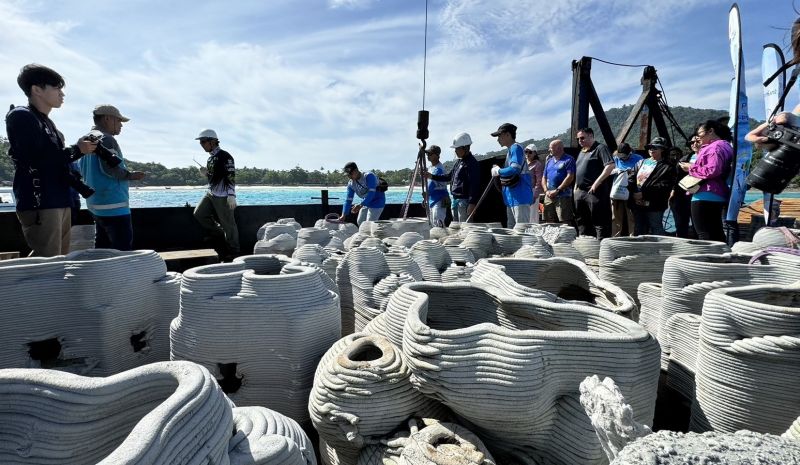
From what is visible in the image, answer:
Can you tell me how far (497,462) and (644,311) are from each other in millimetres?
1551

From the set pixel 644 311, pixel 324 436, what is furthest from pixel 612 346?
pixel 644 311

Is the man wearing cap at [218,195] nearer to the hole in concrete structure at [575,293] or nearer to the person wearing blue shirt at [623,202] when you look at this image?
the hole in concrete structure at [575,293]

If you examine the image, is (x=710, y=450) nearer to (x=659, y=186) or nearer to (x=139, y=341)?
(x=139, y=341)

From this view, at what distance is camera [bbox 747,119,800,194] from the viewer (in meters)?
2.33

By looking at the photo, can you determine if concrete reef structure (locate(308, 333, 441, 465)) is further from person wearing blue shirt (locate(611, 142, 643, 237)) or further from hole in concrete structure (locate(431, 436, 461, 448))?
person wearing blue shirt (locate(611, 142, 643, 237))

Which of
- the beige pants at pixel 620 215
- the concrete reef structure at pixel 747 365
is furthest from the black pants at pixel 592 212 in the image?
the concrete reef structure at pixel 747 365

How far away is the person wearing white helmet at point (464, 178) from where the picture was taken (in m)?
5.70

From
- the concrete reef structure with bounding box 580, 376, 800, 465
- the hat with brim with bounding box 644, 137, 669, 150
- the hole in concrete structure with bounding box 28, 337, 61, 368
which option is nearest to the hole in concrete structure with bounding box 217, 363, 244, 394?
the hole in concrete structure with bounding box 28, 337, 61, 368

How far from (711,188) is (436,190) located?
A: 11.5ft

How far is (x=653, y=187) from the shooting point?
16.3ft

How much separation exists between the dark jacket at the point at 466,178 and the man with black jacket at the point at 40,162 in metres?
4.27

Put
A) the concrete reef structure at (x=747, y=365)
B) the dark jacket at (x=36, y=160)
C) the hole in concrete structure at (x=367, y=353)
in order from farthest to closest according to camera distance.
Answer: the dark jacket at (x=36, y=160) < the hole in concrete structure at (x=367, y=353) < the concrete reef structure at (x=747, y=365)

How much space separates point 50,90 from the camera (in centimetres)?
270

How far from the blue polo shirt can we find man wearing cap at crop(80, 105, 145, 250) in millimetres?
4875
